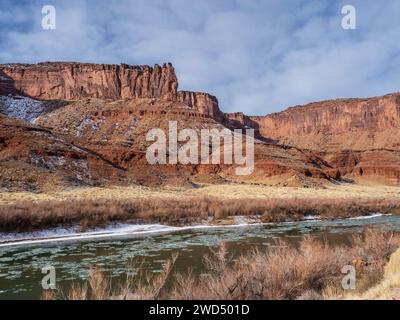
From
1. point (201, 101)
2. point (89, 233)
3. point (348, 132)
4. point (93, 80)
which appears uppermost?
point (93, 80)

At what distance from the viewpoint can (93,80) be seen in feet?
414

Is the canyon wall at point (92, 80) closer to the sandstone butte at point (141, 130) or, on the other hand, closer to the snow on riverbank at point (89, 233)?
the sandstone butte at point (141, 130)

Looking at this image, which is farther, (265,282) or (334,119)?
(334,119)

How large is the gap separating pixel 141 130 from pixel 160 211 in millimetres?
51802

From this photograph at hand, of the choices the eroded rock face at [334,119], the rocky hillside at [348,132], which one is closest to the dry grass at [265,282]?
the rocky hillside at [348,132]

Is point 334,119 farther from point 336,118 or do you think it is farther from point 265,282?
point 265,282

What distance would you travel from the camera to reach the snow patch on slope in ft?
311

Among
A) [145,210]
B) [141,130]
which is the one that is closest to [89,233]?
[145,210]

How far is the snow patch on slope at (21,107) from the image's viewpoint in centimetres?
9469

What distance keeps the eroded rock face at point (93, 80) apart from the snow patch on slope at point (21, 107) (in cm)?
1782

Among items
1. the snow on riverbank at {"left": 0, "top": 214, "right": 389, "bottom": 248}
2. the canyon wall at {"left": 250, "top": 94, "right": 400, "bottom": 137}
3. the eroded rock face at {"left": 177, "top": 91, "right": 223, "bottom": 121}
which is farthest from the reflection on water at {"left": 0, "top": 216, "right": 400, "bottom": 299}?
the canyon wall at {"left": 250, "top": 94, "right": 400, "bottom": 137}
